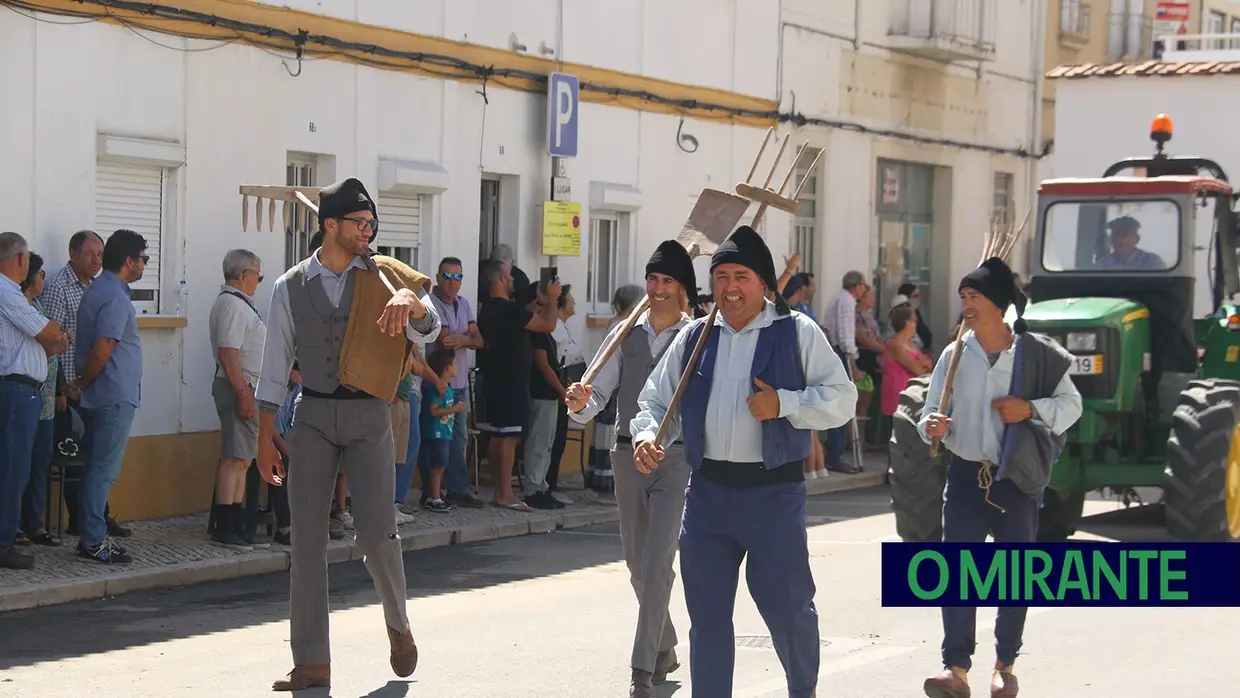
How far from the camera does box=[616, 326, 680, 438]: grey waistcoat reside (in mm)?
9133

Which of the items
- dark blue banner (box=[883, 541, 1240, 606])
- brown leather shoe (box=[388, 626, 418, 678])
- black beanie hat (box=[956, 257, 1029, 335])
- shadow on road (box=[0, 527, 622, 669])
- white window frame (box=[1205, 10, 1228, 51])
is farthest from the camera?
white window frame (box=[1205, 10, 1228, 51])

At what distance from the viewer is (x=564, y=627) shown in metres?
10.8

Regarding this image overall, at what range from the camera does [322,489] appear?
8891 mm

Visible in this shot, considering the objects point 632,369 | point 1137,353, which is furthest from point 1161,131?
point 632,369

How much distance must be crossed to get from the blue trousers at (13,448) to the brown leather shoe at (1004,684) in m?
6.10

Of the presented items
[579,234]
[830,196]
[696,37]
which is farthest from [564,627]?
[830,196]

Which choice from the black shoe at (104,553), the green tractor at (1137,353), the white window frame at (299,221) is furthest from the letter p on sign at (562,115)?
the black shoe at (104,553)

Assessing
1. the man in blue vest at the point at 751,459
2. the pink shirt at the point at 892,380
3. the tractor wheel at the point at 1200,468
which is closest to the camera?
the man in blue vest at the point at 751,459

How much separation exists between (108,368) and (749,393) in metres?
6.44

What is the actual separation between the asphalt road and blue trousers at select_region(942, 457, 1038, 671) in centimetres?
38

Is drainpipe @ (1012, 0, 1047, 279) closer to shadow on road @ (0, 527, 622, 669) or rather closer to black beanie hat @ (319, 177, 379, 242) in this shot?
shadow on road @ (0, 527, 622, 669)

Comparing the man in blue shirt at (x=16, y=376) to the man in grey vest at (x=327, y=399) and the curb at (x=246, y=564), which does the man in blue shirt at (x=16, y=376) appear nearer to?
the curb at (x=246, y=564)

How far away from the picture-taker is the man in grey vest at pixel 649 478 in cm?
867

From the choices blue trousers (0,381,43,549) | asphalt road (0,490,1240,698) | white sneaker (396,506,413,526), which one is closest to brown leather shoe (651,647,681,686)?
asphalt road (0,490,1240,698)
